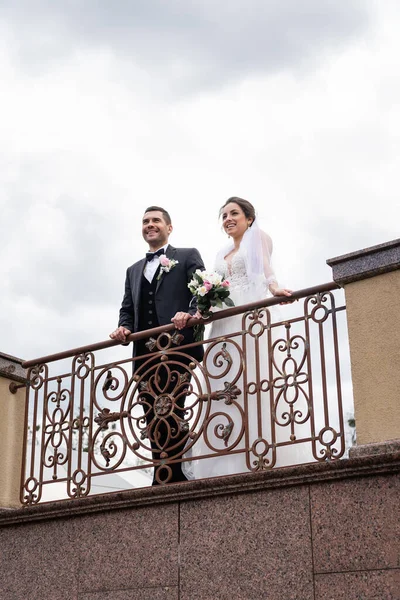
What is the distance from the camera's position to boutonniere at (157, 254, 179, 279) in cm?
781

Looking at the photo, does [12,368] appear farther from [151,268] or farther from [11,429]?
[151,268]

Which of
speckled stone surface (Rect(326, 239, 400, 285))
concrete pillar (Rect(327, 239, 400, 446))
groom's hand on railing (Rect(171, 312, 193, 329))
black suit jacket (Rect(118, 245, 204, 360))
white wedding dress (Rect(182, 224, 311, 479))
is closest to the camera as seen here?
concrete pillar (Rect(327, 239, 400, 446))

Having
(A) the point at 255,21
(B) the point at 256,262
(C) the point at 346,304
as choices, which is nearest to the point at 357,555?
(C) the point at 346,304

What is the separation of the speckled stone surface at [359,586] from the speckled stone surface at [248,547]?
4.1 inches

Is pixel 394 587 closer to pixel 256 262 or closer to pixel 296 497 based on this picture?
pixel 296 497

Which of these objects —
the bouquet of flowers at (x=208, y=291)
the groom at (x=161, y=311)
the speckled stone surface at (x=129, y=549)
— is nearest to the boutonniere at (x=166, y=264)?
the groom at (x=161, y=311)

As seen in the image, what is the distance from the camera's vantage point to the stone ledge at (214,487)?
5.56 metres

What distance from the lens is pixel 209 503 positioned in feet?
20.9

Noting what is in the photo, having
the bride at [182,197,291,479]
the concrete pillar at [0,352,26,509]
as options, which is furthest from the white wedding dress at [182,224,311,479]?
the concrete pillar at [0,352,26,509]

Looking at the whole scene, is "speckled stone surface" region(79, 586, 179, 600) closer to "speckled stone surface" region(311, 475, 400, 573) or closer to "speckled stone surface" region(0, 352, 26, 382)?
"speckled stone surface" region(311, 475, 400, 573)

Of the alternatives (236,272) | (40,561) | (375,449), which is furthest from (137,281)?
(375,449)

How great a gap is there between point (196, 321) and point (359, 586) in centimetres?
251

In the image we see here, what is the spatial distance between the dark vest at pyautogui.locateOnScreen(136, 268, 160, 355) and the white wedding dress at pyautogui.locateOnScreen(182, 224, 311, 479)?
21.2 inches

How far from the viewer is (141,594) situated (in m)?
6.45
